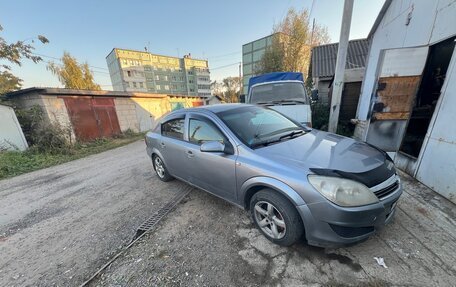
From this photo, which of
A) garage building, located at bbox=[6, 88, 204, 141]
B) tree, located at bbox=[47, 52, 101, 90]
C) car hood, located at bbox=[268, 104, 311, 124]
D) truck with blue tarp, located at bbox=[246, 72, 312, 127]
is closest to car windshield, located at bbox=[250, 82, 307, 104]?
truck with blue tarp, located at bbox=[246, 72, 312, 127]

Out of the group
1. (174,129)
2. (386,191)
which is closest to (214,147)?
(174,129)

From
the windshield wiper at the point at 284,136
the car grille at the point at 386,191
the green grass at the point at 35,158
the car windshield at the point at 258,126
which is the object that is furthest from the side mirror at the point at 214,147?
the green grass at the point at 35,158

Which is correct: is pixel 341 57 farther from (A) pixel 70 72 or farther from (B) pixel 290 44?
(A) pixel 70 72

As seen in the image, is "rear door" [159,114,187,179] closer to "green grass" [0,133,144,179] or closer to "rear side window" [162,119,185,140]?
"rear side window" [162,119,185,140]

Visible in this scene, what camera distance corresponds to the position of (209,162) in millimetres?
2648

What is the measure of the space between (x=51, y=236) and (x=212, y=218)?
2440 mm

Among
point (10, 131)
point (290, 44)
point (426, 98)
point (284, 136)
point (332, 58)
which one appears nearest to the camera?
point (284, 136)

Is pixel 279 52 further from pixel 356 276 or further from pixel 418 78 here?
pixel 356 276

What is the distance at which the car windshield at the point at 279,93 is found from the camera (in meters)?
5.96

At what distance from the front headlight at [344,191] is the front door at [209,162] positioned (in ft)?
3.36

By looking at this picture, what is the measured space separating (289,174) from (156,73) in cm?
5109

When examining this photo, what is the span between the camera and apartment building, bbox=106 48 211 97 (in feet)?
131

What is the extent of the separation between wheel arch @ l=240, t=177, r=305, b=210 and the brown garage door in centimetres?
1072

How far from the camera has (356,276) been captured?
A: 69.1 inches
